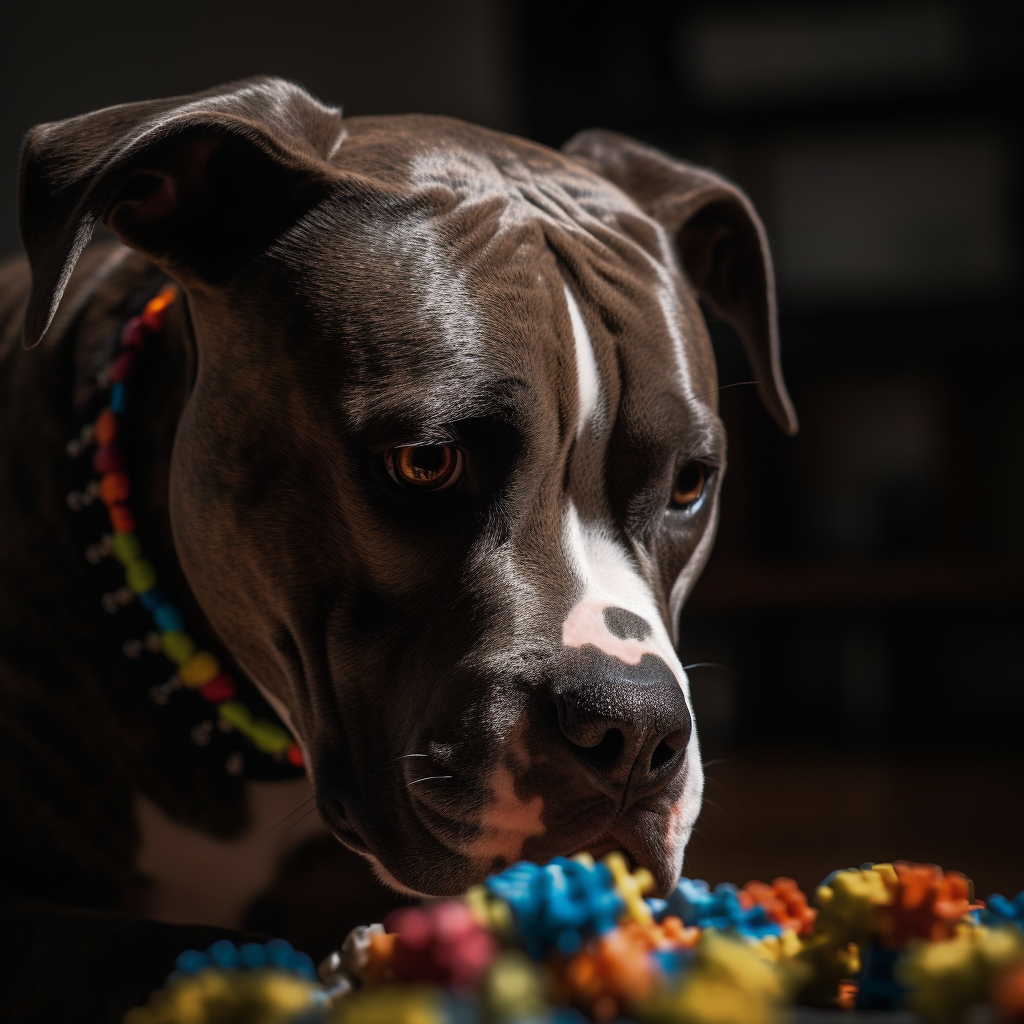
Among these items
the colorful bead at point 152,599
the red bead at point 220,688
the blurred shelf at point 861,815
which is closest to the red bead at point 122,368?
the colorful bead at point 152,599

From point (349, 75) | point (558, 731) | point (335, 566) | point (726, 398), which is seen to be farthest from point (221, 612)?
point (349, 75)

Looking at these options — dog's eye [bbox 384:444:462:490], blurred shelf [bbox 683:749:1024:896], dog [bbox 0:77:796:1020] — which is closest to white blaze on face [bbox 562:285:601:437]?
dog [bbox 0:77:796:1020]

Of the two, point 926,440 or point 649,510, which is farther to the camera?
Result: point 926,440

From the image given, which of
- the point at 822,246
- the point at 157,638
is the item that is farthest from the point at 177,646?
the point at 822,246

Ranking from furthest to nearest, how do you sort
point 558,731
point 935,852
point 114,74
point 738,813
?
point 114,74 < point 738,813 < point 935,852 < point 558,731

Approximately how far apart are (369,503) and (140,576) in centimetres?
35

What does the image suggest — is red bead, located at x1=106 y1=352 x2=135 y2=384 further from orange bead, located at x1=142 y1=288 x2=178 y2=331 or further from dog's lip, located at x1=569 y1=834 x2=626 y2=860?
dog's lip, located at x1=569 y1=834 x2=626 y2=860

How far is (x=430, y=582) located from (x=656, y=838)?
297 mm

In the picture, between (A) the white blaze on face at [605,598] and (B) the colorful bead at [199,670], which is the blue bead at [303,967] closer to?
(A) the white blaze on face at [605,598]

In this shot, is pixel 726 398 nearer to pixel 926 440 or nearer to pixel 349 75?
pixel 926 440

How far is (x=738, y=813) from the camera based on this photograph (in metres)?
3.53

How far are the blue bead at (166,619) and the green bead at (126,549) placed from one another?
62mm

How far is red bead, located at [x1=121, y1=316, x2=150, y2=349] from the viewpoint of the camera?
A: 4.51ft

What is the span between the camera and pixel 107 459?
133cm
